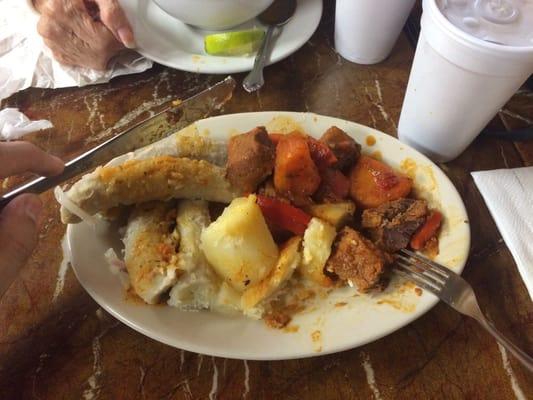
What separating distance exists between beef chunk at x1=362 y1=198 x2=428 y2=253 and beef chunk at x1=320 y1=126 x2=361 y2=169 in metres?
0.10

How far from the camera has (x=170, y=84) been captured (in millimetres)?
1188

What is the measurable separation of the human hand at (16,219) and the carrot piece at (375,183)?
552 mm

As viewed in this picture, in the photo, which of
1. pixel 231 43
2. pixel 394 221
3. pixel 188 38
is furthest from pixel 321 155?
pixel 188 38

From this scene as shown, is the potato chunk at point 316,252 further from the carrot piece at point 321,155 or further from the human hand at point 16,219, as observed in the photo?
the human hand at point 16,219

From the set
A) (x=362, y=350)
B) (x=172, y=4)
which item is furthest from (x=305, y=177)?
(x=172, y=4)

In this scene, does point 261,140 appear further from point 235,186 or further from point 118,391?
point 118,391

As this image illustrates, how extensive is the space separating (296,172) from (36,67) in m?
0.79

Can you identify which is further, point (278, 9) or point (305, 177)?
point (278, 9)

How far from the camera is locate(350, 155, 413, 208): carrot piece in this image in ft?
2.83

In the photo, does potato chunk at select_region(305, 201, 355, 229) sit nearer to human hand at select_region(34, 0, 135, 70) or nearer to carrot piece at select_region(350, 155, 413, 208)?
carrot piece at select_region(350, 155, 413, 208)

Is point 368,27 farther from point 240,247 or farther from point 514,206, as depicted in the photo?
point 240,247

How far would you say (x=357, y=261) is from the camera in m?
0.75

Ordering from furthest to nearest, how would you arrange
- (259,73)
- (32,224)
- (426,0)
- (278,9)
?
1. (278,9)
2. (259,73)
3. (426,0)
4. (32,224)

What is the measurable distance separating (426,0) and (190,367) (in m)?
0.74
